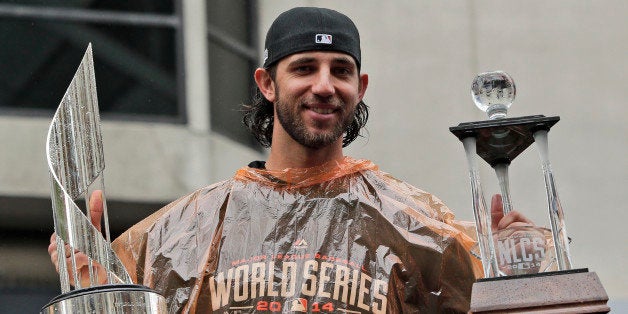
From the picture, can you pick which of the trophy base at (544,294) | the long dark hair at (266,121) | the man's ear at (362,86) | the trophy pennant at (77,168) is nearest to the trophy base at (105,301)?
the trophy pennant at (77,168)

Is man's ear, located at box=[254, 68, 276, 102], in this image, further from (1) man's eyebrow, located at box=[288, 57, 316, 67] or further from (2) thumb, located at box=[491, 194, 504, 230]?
(2) thumb, located at box=[491, 194, 504, 230]

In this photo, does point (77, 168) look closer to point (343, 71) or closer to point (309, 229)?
point (309, 229)

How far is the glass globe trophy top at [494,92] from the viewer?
14.5ft

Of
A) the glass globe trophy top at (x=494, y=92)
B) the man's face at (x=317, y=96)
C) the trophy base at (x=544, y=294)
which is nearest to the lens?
the trophy base at (x=544, y=294)

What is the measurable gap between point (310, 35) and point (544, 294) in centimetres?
131

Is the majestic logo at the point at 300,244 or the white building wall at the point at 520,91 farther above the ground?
Answer: the white building wall at the point at 520,91

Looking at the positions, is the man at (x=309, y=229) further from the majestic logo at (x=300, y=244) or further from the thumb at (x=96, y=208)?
the thumb at (x=96, y=208)

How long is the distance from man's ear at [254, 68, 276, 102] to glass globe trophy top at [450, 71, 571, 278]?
0.96 m

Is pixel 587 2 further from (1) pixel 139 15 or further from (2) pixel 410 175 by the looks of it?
(1) pixel 139 15

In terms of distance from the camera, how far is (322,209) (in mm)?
5078

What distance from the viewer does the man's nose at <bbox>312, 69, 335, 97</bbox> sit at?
4977mm

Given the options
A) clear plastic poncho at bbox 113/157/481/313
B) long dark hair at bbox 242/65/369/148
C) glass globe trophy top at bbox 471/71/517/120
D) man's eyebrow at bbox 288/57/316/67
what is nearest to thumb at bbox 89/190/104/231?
clear plastic poncho at bbox 113/157/481/313

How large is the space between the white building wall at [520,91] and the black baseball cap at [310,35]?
533cm

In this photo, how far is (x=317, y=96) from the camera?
500 cm
